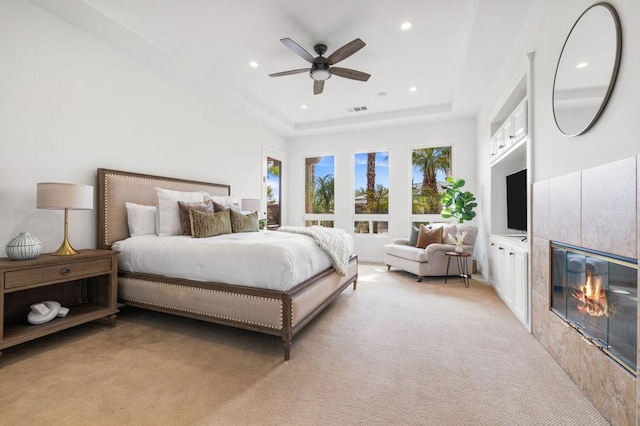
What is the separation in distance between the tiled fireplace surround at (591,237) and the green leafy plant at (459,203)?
266cm

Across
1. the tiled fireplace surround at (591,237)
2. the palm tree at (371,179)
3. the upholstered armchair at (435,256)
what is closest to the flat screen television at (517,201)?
the upholstered armchair at (435,256)

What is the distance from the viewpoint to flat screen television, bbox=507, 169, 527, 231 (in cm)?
333

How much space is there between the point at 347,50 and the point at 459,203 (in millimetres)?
3336

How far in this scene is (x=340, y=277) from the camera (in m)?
3.25

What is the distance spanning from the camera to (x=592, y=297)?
1741 millimetres

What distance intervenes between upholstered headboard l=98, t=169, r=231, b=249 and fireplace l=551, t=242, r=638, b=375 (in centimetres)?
409

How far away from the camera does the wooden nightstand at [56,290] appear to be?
6.86 feet

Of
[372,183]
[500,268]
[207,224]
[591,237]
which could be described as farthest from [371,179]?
[591,237]

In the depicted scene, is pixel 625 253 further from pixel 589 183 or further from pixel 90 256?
pixel 90 256

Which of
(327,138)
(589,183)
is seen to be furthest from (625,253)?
(327,138)

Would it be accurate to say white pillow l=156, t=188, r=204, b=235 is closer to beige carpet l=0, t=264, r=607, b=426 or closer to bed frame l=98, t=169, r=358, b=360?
bed frame l=98, t=169, r=358, b=360

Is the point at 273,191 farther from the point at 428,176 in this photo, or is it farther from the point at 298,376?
the point at 298,376

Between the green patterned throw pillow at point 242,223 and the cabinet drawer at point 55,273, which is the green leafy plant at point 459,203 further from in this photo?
the cabinet drawer at point 55,273

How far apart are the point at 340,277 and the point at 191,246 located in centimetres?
157
